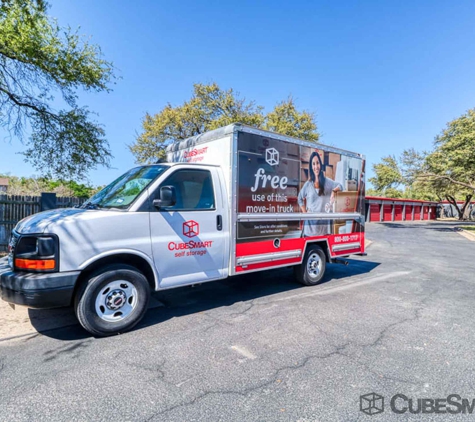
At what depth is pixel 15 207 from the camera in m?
8.87

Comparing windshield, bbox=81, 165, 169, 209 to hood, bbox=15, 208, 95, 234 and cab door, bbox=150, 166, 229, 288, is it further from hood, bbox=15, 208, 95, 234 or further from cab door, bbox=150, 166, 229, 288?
hood, bbox=15, 208, 95, 234

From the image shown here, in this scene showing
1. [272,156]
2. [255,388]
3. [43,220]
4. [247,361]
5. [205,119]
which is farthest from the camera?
[205,119]

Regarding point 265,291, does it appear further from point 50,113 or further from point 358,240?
point 50,113

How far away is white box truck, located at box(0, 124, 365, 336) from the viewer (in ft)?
11.5

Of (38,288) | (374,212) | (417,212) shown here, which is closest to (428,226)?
(374,212)

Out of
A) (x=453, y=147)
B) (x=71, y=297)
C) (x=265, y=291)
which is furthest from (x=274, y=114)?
(x=71, y=297)

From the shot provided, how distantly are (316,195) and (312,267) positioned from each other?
1.55 meters

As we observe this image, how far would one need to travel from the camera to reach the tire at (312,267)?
20.7ft

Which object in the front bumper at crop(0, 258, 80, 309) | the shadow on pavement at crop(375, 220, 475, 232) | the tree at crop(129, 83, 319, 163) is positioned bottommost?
the shadow on pavement at crop(375, 220, 475, 232)

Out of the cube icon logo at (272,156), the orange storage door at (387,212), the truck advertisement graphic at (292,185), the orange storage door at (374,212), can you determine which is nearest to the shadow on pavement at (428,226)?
the orange storage door at (374,212)

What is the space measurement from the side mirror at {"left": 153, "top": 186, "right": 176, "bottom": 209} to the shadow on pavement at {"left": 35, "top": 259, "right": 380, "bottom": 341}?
1.70 m

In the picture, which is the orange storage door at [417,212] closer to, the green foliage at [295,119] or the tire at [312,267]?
the green foliage at [295,119]

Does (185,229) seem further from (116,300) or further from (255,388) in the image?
(255,388)

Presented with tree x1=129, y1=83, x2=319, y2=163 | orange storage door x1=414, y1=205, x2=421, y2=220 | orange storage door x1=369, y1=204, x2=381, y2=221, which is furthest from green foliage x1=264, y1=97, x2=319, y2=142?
orange storage door x1=414, y1=205, x2=421, y2=220
